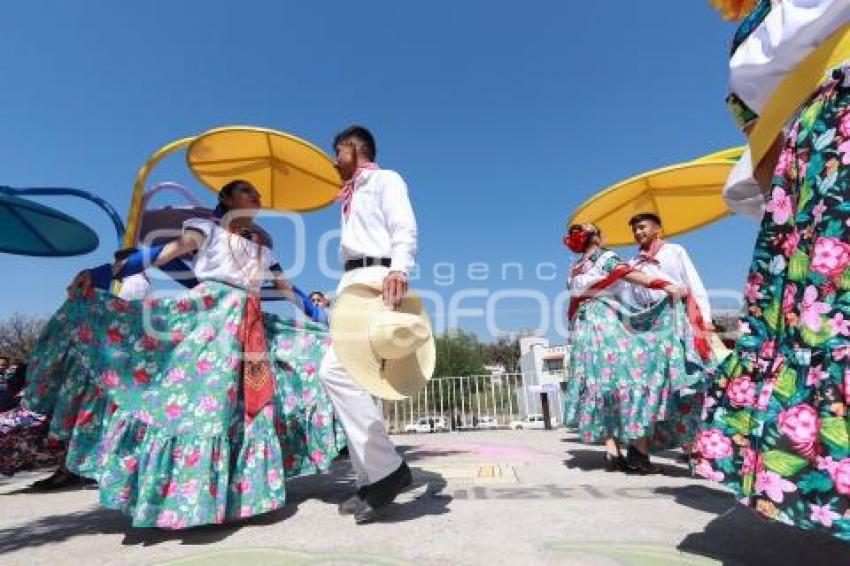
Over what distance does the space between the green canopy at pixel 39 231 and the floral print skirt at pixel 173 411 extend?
2470mm

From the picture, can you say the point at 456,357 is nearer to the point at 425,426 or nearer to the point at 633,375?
the point at 425,426

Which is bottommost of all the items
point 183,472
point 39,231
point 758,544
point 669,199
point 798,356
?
point 758,544

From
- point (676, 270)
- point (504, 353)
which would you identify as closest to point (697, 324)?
point (676, 270)

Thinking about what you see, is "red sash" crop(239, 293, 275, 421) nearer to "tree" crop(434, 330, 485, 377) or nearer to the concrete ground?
the concrete ground

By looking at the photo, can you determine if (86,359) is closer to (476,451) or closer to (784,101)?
(784,101)

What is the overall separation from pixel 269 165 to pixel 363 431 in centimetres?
413

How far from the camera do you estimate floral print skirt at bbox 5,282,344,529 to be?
7.93ft

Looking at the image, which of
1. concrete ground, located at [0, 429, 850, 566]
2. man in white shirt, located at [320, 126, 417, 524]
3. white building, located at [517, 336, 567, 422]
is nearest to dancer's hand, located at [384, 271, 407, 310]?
man in white shirt, located at [320, 126, 417, 524]

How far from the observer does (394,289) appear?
2.56 metres

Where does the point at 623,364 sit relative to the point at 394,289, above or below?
below

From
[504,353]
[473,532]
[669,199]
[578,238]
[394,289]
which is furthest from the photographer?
[504,353]

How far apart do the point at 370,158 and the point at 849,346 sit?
2.45m

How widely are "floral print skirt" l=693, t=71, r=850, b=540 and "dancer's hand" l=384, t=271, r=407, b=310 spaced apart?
1378 mm

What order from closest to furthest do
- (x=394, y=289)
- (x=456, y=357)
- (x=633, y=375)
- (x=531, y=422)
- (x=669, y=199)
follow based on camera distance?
(x=394, y=289)
(x=633, y=375)
(x=669, y=199)
(x=531, y=422)
(x=456, y=357)
